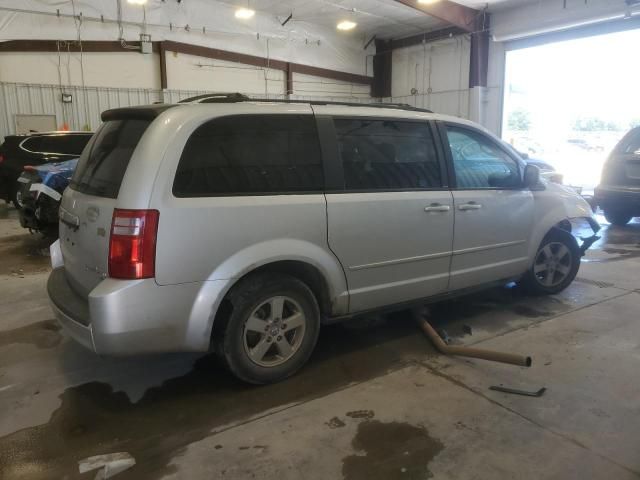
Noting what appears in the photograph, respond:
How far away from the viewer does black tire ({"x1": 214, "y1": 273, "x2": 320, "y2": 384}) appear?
9.55ft

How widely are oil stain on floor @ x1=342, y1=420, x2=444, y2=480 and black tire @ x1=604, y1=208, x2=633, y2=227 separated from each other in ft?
26.1

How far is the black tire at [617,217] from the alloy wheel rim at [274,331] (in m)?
7.82

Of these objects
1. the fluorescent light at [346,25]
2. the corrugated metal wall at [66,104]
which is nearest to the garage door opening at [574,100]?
the fluorescent light at [346,25]

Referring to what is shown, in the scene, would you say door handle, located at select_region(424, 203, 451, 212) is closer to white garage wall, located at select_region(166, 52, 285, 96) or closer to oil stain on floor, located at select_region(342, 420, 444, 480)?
oil stain on floor, located at select_region(342, 420, 444, 480)

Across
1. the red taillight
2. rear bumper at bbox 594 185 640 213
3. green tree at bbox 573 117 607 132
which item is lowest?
rear bumper at bbox 594 185 640 213

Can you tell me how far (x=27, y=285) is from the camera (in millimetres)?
5262

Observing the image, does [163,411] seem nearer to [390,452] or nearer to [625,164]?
[390,452]

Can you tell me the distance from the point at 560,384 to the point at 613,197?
6381 mm

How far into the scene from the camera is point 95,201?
2811 mm

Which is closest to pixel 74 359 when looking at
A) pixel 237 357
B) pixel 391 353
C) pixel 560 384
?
pixel 237 357

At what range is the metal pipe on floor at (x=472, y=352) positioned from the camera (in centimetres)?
318

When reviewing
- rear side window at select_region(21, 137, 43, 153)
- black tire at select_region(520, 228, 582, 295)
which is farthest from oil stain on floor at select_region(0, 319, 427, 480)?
rear side window at select_region(21, 137, 43, 153)

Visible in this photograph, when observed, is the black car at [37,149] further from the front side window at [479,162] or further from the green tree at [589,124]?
the green tree at [589,124]

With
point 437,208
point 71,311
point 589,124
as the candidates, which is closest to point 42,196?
point 71,311
